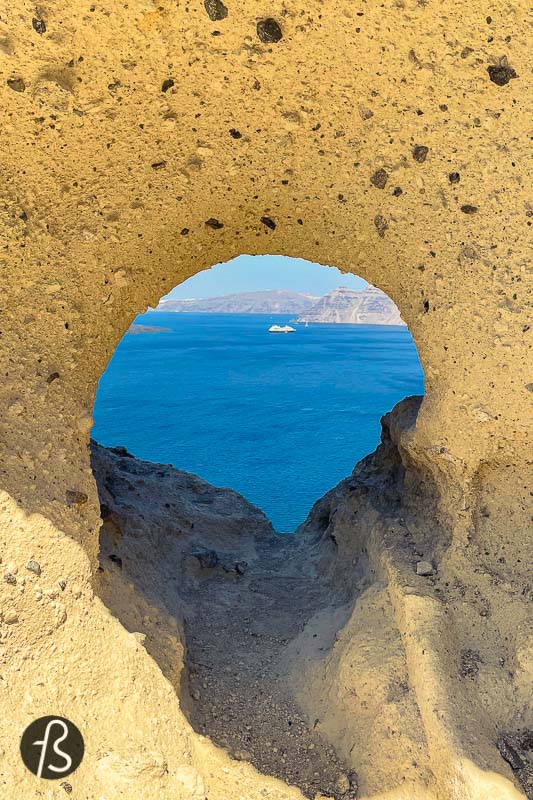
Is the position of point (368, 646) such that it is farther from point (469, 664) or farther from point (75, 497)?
point (75, 497)

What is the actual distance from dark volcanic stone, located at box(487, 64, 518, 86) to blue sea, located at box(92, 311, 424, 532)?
6.95 metres

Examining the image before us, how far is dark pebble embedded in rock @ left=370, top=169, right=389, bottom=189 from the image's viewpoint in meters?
2.37

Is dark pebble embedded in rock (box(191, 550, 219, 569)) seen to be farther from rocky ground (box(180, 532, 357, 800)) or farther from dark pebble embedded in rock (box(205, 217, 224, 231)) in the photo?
dark pebble embedded in rock (box(205, 217, 224, 231))

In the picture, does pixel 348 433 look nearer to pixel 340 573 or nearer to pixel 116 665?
pixel 340 573

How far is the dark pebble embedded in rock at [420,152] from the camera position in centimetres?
229

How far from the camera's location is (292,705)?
2.61 metres

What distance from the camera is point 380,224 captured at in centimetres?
246

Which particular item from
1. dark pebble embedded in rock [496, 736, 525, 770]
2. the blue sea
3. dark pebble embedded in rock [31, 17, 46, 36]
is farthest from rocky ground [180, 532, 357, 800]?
the blue sea

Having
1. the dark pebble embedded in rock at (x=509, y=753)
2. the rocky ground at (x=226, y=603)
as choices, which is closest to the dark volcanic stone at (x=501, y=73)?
the dark pebble embedded in rock at (x=509, y=753)

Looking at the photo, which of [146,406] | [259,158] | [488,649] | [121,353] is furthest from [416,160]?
[121,353]

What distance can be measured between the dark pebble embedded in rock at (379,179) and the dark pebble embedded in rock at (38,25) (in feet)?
4.50

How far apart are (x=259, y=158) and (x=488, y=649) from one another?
231 centimetres

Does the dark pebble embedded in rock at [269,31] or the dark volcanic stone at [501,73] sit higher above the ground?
the dark volcanic stone at [501,73]

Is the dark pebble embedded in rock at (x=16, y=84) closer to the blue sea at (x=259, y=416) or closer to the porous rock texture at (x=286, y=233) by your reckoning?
the porous rock texture at (x=286, y=233)
